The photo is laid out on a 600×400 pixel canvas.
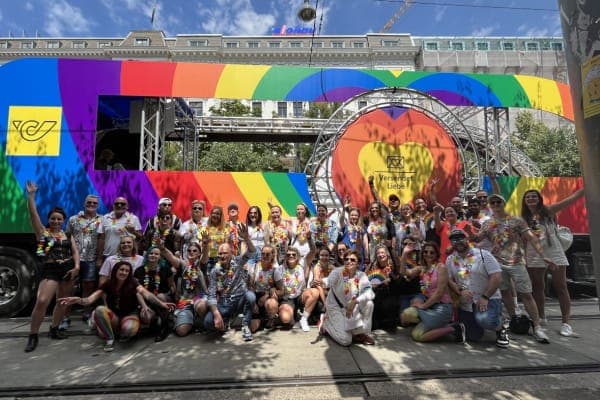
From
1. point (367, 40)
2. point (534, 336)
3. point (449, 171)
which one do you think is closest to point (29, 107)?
point (449, 171)

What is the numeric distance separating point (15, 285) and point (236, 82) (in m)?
4.79

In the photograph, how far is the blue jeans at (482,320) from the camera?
12.9ft

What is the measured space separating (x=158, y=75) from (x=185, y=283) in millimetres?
3674

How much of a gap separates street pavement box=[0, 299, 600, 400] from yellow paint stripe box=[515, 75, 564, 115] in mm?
4500

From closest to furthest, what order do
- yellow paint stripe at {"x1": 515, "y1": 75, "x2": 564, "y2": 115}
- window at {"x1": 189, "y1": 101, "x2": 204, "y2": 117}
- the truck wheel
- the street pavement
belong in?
1. the street pavement
2. the truck wheel
3. yellow paint stripe at {"x1": 515, "y1": 75, "x2": 564, "y2": 115}
4. window at {"x1": 189, "y1": 101, "x2": 204, "y2": 117}

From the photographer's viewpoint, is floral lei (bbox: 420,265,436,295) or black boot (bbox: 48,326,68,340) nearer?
black boot (bbox: 48,326,68,340)

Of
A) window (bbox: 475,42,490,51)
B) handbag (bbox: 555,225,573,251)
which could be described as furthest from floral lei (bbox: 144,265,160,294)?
window (bbox: 475,42,490,51)

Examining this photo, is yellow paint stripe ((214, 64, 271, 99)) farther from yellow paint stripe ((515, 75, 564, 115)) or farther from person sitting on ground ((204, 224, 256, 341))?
yellow paint stripe ((515, 75, 564, 115))

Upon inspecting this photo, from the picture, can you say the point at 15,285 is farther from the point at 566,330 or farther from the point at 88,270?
the point at 566,330

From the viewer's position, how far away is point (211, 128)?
13.2 metres

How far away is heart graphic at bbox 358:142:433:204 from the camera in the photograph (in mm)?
6000

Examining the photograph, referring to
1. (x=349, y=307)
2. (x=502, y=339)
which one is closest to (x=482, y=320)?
(x=502, y=339)

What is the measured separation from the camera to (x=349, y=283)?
4.02 metres

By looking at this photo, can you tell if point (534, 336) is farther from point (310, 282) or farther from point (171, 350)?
point (171, 350)
